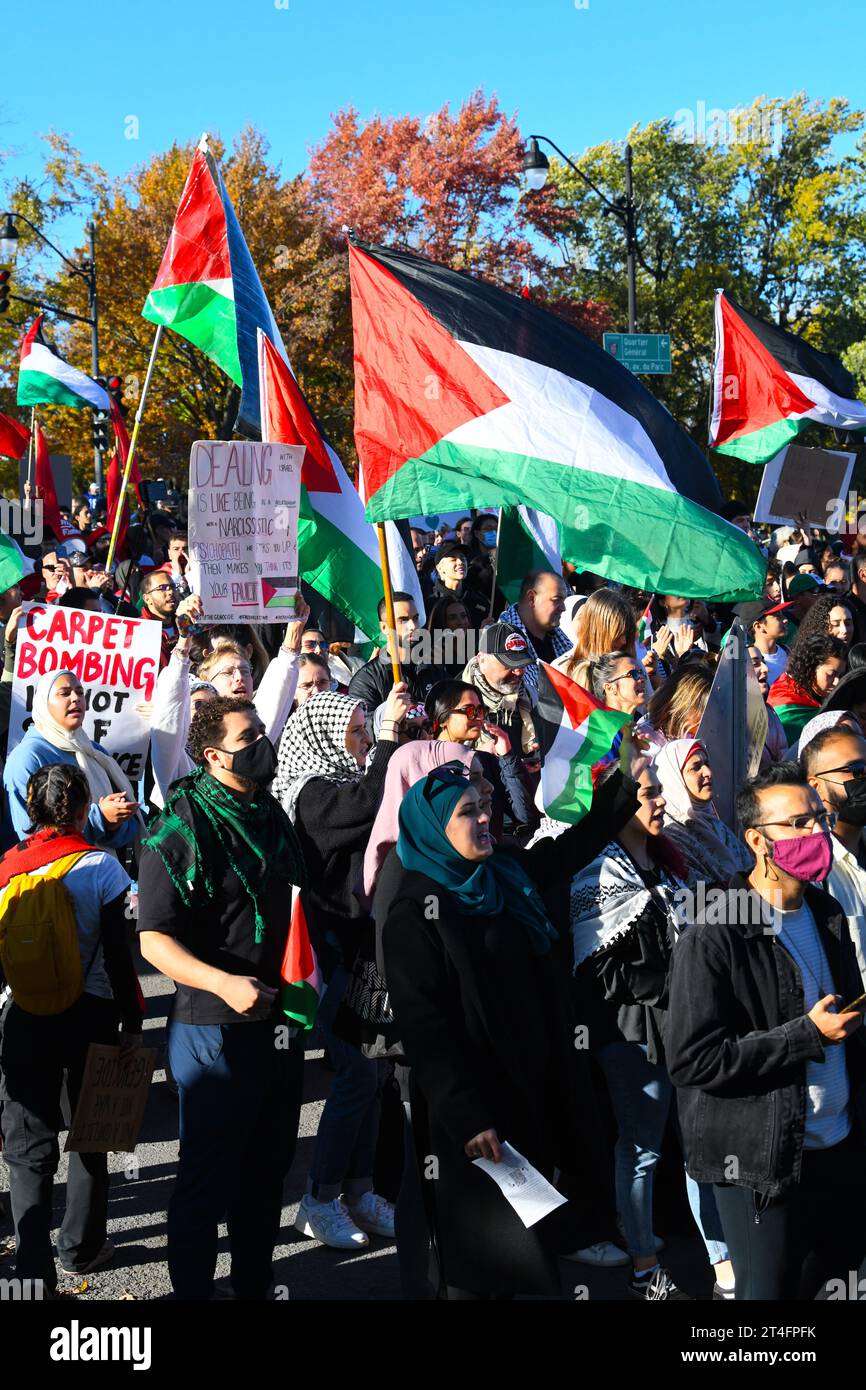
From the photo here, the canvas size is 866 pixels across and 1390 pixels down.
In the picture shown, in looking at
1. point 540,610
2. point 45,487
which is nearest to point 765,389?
point 540,610

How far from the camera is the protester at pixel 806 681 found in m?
7.28

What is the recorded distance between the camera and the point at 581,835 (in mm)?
4617

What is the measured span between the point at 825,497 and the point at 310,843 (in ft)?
23.3

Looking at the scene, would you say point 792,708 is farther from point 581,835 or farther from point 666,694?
point 581,835

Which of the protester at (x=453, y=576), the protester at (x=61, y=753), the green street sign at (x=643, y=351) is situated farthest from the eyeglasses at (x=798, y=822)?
the green street sign at (x=643, y=351)

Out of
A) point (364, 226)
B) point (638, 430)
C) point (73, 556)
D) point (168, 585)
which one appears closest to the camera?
point (638, 430)

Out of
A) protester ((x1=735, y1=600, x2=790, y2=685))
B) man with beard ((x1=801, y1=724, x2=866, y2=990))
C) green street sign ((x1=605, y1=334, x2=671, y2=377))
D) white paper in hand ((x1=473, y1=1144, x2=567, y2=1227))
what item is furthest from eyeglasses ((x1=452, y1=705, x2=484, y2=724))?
green street sign ((x1=605, y1=334, x2=671, y2=377))

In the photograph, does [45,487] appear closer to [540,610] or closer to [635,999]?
[540,610]

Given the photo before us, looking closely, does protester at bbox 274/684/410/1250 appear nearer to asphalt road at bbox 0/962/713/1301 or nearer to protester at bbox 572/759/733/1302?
asphalt road at bbox 0/962/713/1301

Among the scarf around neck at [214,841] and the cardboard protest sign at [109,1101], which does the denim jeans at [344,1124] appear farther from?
the scarf around neck at [214,841]

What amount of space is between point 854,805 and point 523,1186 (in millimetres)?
1685

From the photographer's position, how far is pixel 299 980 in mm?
4207

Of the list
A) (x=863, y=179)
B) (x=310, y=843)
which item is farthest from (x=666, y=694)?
(x=863, y=179)

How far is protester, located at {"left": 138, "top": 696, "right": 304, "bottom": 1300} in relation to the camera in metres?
4.14
